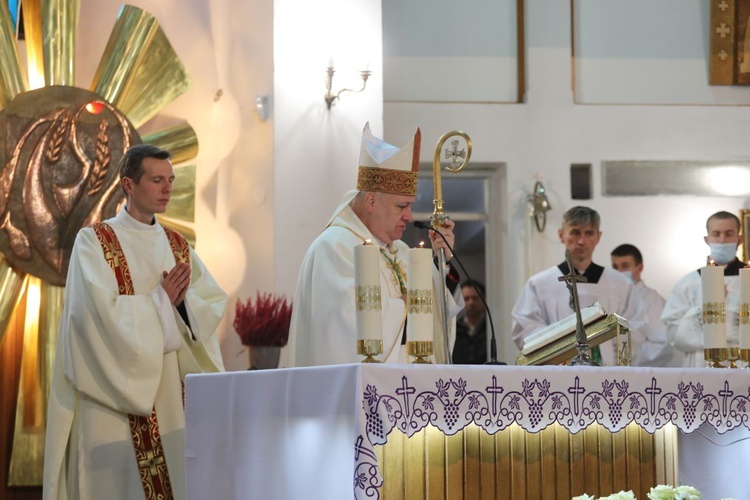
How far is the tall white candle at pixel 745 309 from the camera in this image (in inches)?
157

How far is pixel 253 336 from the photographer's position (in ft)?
22.3

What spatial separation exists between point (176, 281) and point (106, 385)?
1.80ft

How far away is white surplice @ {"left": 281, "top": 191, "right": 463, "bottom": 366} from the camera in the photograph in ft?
14.1

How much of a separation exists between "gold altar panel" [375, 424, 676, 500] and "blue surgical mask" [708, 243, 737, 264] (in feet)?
11.4

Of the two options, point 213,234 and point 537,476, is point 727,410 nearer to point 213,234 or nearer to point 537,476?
point 537,476

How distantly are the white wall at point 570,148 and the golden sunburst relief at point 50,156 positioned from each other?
7.95 feet

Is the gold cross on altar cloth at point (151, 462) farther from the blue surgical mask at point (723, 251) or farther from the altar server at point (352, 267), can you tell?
the blue surgical mask at point (723, 251)

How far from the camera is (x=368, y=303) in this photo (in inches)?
136

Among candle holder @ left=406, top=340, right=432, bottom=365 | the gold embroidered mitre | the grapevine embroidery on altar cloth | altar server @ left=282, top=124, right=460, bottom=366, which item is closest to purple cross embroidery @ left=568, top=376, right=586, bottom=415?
the grapevine embroidery on altar cloth

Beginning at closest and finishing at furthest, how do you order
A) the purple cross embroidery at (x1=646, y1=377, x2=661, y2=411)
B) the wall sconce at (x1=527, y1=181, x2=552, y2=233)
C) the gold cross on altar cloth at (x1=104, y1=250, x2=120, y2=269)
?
1. the purple cross embroidery at (x1=646, y1=377, x2=661, y2=411)
2. the gold cross on altar cloth at (x1=104, y1=250, x2=120, y2=269)
3. the wall sconce at (x1=527, y1=181, x2=552, y2=233)

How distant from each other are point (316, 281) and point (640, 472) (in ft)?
4.66

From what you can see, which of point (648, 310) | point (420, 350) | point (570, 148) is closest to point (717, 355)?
point (420, 350)

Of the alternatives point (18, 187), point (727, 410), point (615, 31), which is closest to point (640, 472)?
point (727, 410)

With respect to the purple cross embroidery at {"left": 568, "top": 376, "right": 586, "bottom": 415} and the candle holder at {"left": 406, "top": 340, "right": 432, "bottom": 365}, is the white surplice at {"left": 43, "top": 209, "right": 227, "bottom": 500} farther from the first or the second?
the purple cross embroidery at {"left": 568, "top": 376, "right": 586, "bottom": 415}
